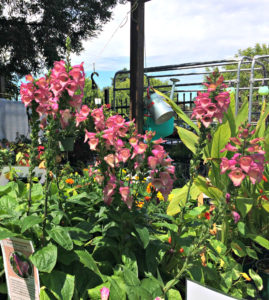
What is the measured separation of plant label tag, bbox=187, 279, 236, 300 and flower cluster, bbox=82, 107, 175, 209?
0.36 metres

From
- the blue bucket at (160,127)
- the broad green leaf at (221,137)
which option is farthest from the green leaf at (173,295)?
the blue bucket at (160,127)

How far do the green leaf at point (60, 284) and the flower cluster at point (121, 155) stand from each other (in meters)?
0.35

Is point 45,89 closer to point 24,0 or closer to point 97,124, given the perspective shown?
point 97,124

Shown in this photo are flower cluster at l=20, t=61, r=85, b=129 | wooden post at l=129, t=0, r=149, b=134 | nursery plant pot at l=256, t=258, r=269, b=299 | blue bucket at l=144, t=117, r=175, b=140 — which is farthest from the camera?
blue bucket at l=144, t=117, r=175, b=140

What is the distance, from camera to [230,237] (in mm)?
1918

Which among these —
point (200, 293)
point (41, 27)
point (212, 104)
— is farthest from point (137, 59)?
point (41, 27)

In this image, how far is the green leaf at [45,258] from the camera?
1159mm

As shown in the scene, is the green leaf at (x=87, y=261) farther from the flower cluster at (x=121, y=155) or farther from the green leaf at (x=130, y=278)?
the flower cluster at (x=121, y=155)

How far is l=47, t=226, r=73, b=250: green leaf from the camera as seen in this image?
120cm

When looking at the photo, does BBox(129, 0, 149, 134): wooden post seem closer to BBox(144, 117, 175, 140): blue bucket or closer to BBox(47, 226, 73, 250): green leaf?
BBox(144, 117, 175, 140): blue bucket

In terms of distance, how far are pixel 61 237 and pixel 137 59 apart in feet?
10.5

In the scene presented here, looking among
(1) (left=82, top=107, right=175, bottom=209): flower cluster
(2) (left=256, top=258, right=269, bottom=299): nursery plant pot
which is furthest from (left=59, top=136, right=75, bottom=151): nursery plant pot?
(2) (left=256, top=258, right=269, bottom=299): nursery plant pot

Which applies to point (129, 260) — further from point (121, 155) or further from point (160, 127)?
point (160, 127)

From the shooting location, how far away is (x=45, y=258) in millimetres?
1196
